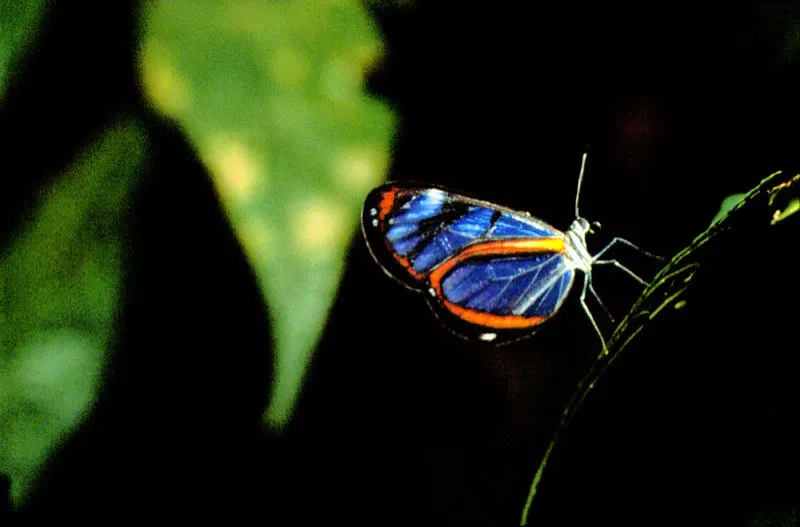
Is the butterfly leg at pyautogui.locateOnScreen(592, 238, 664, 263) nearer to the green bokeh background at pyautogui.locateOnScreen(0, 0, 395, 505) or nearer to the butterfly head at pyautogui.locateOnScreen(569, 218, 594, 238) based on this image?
the butterfly head at pyautogui.locateOnScreen(569, 218, 594, 238)

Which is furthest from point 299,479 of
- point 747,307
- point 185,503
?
point 747,307

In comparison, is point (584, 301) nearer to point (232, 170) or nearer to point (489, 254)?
point (489, 254)

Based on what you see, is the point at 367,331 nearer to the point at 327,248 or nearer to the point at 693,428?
the point at 327,248

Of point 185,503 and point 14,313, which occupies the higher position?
point 14,313

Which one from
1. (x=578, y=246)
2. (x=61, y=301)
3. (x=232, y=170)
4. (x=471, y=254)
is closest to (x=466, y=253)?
(x=471, y=254)

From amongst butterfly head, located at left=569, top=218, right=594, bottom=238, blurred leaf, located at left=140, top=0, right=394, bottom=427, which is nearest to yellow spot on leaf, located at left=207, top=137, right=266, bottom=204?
blurred leaf, located at left=140, top=0, right=394, bottom=427

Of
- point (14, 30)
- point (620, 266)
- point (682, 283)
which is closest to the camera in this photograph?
point (682, 283)

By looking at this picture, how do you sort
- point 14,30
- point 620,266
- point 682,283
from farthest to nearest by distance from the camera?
point 620,266 → point 14,30 → point 682,283
